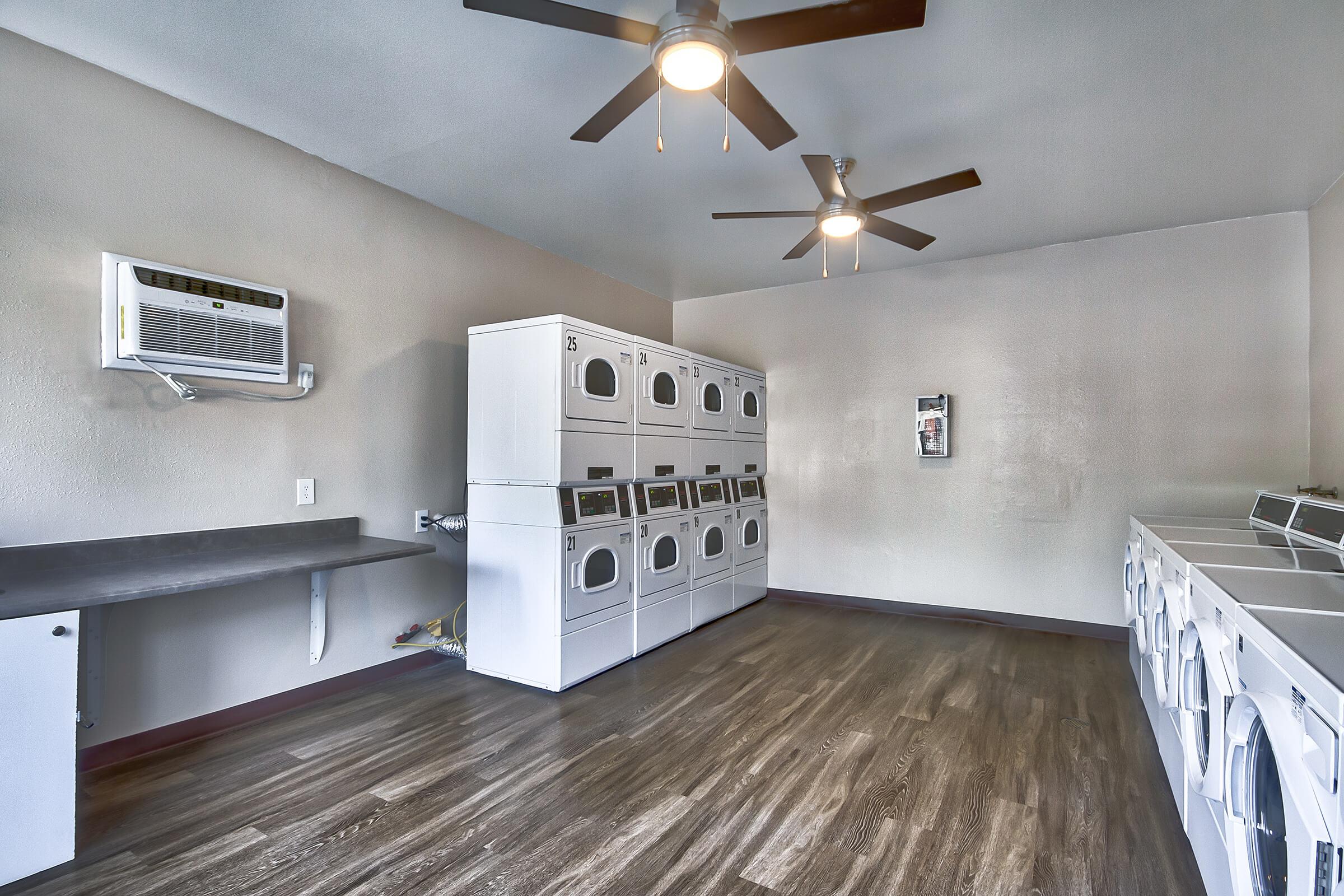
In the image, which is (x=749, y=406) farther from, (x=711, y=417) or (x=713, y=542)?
(x=713, y=542)

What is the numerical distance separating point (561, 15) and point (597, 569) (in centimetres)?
242

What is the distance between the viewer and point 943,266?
14.8ft

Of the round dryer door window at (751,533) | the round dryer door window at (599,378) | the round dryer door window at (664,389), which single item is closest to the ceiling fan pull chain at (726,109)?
the round dryer door window at (599,378)

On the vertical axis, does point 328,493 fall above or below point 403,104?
below

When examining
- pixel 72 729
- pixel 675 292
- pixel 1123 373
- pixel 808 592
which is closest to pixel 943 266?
pixel 1123 373

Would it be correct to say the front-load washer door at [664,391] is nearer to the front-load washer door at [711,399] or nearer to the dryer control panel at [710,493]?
the front-load washer door at [711,399]

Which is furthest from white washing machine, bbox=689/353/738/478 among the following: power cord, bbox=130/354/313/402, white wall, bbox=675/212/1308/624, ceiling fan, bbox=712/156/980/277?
power cord, bbox=130/354/313/402

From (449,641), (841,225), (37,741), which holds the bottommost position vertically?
(449,641)

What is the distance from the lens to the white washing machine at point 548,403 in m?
3.04

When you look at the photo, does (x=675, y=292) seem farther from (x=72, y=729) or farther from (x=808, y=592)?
(x=72, y=729)

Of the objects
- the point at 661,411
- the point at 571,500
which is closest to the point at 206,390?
the point at 571,500

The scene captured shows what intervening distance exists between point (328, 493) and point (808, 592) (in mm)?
3547

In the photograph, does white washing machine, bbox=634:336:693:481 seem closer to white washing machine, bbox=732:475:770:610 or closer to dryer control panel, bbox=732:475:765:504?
dryer control panel, bbox=732:475:765:504

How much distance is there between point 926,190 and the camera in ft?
8.66
